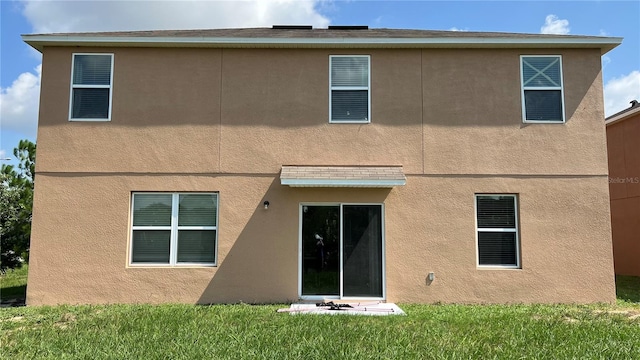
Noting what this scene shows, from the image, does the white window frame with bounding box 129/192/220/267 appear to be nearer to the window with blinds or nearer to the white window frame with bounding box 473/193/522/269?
the white window frame with bounding box 473/193/522/269

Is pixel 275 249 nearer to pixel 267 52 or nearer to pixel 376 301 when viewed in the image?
pixel 376 301

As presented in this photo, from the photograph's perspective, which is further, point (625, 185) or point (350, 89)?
point (625, 185)

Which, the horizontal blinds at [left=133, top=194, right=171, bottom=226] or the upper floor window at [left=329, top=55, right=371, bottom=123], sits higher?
the upper floor window at [left=329, top=55, right=371, bottom=123]

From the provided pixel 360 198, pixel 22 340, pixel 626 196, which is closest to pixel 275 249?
pixel 360 198

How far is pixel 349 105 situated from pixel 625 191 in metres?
10.5

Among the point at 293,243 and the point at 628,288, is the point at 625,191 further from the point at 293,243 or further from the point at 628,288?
the point at 293,243

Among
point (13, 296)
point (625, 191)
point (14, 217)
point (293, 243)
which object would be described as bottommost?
point (13, 296)

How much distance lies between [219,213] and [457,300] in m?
5.75

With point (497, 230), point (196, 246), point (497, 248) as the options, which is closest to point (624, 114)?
point (497, 230)

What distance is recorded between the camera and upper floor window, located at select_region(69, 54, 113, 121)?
35.5ft

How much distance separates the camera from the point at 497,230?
10.6 metres

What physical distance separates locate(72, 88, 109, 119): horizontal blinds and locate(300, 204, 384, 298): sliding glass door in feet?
17.4

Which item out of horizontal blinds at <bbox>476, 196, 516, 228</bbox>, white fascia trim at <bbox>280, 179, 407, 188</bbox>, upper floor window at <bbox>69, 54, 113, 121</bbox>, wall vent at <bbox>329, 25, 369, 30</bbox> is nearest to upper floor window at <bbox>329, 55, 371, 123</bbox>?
white fascia trim at <bbox>280, 179, 407, 188</bbox>

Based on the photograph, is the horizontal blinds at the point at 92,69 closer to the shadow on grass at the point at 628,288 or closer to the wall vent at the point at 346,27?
the wall vent at the point at 346,27
